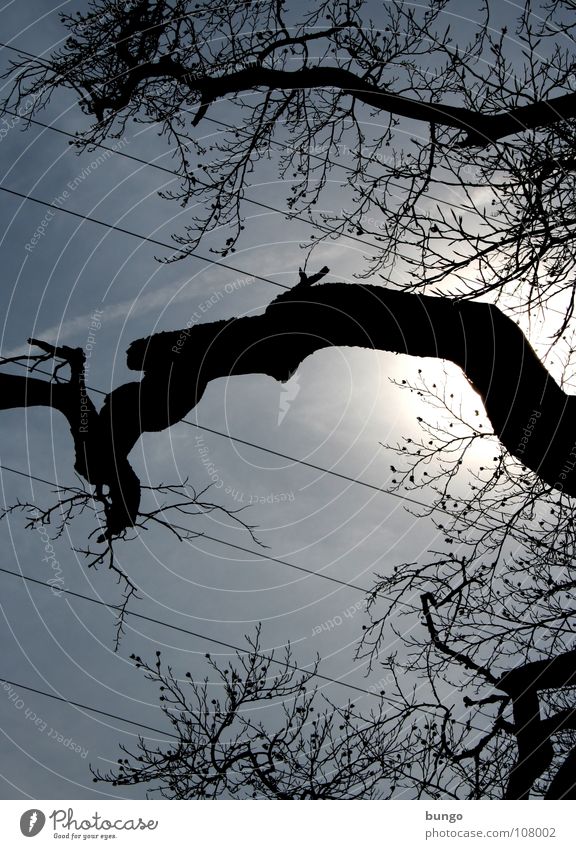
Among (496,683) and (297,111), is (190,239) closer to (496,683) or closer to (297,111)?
(297,111)

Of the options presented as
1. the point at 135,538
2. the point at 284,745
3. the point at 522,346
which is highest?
the point at 522,346

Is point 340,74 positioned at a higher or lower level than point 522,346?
higher

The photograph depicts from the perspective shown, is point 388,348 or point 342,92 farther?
point 342,92

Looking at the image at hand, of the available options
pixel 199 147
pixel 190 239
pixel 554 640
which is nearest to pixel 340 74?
pixel 199 147

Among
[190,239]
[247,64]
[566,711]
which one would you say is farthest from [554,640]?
[247,64]

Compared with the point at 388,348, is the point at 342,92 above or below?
above

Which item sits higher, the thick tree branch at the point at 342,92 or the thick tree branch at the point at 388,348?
the thick tree branch at the point at 342,92

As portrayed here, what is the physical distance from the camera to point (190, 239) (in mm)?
6676

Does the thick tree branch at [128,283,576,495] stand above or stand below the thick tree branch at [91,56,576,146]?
below
